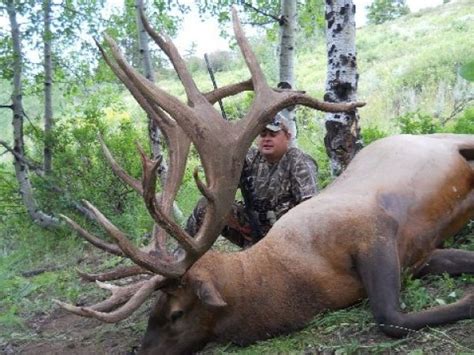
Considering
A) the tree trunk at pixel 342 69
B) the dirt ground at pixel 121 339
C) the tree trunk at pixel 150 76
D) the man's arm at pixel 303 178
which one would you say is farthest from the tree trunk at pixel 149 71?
the man's arm at pixel 303 178

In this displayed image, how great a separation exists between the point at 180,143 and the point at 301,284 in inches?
50.5

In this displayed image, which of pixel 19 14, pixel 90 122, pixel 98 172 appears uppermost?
pixel 19 14

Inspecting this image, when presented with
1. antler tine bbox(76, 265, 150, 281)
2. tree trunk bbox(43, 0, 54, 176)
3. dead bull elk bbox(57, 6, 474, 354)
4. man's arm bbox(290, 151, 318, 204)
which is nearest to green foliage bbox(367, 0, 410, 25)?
tree trunk bbox(43, 0, 54, 176)

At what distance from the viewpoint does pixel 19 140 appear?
32.0ft

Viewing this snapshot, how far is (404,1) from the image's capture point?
56969 mm

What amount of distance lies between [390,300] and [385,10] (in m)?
53.3

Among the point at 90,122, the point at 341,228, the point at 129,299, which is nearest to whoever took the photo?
the point at 129,299

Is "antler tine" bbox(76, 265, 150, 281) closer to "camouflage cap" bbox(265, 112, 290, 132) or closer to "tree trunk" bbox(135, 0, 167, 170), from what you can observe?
"camouflage cap" bbox(265, 112, 290, 132)

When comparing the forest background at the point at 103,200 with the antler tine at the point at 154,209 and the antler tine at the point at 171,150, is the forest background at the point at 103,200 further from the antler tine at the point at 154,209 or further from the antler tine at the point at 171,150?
the antler tine at the point at 171,150

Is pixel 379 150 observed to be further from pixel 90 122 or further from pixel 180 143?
pixel 90 122

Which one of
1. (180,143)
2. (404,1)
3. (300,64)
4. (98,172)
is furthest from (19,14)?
(404,1)

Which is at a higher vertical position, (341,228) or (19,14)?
(19,14)

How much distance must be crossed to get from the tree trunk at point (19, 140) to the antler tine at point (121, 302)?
5.87 meters

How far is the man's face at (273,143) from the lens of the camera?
5.84m
